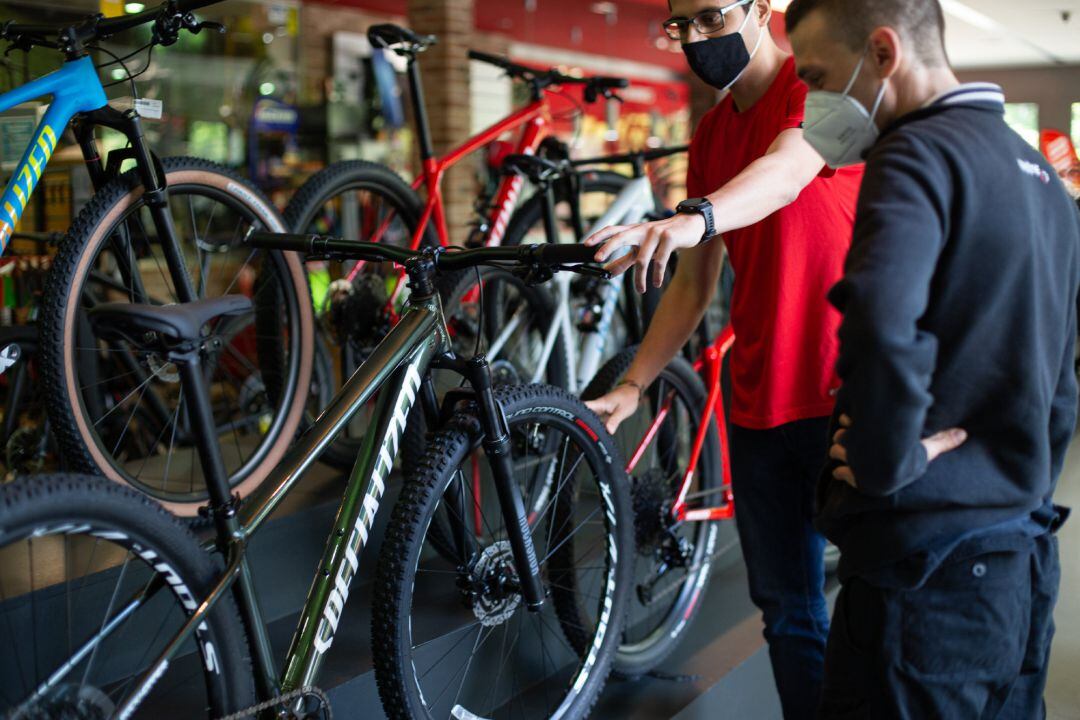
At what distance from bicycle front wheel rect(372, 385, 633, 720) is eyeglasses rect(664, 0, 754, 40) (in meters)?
0.69

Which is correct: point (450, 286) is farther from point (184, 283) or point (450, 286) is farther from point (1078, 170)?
point (1078, 170)

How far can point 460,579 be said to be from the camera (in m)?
1.88

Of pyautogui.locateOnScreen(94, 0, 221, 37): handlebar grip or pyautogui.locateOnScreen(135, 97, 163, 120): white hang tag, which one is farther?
pyautogui.locateOnScreen(135, 97, 163, 120): white hang tag

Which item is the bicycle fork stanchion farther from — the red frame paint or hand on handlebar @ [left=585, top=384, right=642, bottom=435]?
the red frame paint

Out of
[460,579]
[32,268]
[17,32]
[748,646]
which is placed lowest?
[748,646]

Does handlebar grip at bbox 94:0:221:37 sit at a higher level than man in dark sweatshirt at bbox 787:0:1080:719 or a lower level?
higher

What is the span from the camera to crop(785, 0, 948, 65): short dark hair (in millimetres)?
1168

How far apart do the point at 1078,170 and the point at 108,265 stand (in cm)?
333

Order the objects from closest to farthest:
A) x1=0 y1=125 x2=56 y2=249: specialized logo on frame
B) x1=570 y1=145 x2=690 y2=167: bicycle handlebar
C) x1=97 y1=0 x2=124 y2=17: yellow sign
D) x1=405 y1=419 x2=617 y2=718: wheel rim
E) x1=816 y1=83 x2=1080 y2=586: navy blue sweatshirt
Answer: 1. x1=816 y1=83 x2=1080 y2=586: navy blue sweatshirt
2. x1=0 y1=125 x2=56 y2=249: specialized logo on frame
3. x1=405 y1=419 x2=617 y2=718: wheel rim
4. x1=97 y1=0 x2=124 y2=17: yellow sign
5. x1=570 y1=145 x2=690 y2=167: bicycle handlebar

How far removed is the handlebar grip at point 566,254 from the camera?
4.85 ft

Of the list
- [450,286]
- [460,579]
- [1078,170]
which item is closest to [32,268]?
[450,286]

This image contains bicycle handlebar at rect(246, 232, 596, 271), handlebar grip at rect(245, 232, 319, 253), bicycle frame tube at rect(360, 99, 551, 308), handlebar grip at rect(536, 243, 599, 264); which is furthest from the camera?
bicycle frame tube at rect(360, 99, 551, 308)

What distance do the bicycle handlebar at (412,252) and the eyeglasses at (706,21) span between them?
1.61ft

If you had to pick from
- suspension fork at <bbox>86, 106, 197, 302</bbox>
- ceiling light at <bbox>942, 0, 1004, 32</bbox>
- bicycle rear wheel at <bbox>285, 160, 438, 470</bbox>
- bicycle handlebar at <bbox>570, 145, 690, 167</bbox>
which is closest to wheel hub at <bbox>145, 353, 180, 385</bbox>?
suspension fork at <bbox>86, 106, 197, 302</bbox>
